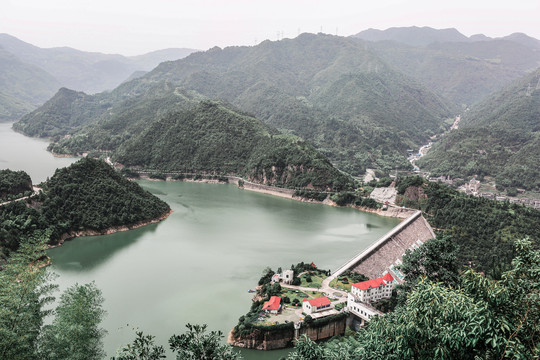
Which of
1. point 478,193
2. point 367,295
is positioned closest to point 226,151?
point 478,193

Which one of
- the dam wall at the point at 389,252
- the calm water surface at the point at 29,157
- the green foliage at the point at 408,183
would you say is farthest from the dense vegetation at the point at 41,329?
the calm water surface at the point at 29,157

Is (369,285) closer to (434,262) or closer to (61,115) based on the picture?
(434,262)

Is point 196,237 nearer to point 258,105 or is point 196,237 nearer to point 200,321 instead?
point 200,321

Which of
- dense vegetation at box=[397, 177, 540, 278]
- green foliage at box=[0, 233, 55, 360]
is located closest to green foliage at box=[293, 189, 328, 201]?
dense vegetation at box=[397, 177, 540, 278]

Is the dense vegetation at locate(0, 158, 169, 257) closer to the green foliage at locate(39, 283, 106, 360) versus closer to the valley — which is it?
the valley

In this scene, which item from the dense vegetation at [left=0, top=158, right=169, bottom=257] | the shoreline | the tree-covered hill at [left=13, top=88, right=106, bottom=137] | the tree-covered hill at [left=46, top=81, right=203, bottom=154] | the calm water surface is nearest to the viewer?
the dense vegetation at [left=0, top=158, right=169, bottom=257]

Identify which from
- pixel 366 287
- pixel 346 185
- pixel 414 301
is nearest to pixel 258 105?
pixel 346 185
